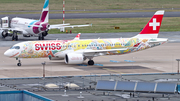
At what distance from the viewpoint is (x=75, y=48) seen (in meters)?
56.8

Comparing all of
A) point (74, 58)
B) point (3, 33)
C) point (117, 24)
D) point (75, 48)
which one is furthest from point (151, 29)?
point (117, 24)

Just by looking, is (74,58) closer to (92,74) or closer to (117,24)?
(92,74)

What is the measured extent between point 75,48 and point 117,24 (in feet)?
213

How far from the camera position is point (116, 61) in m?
61.3

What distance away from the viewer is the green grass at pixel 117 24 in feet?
353

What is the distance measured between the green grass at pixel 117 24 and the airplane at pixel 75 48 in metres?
45.4

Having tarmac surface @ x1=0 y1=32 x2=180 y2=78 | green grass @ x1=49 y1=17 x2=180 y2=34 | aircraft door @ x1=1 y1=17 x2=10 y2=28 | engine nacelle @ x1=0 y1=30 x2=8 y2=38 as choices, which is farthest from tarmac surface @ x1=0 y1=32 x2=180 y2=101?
green grass @ x1=49 y1=17 x2=180 y2=34

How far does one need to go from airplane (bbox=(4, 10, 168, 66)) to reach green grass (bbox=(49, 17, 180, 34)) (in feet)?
149

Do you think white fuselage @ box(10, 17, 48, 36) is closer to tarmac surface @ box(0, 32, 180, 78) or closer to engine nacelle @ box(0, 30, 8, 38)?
engine nacelle @ box(0, 30, 8, 38)

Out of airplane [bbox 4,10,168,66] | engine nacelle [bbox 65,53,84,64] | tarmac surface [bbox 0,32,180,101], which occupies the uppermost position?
airplane [bbox 4,10,168,66]

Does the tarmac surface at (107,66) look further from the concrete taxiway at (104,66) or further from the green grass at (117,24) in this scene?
the green grass at (117,24)

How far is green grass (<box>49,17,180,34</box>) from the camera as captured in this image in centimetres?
10762

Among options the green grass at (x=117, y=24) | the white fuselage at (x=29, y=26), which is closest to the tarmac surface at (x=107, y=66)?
the white fuselage at (x=29, y=26)

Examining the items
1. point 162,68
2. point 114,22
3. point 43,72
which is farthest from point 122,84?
point 114,22
